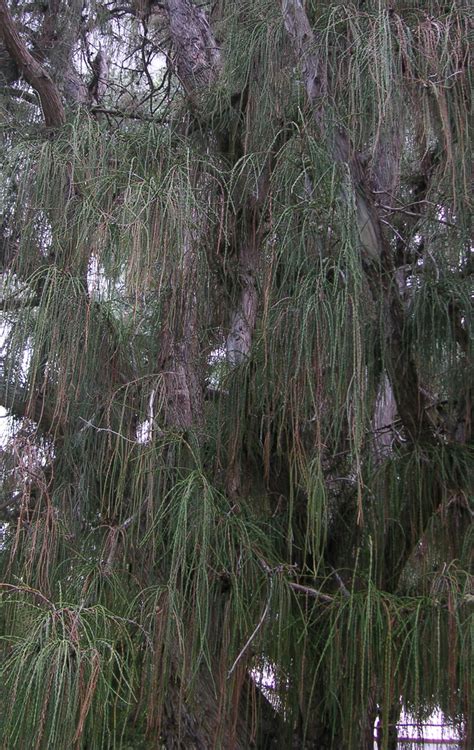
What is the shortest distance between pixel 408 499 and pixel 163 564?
404 mm

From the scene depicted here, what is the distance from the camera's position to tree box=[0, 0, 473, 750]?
4.05 ft

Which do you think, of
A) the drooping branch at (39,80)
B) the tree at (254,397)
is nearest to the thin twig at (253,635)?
the tree at (254,397)

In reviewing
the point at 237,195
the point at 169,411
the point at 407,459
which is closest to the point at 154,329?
the point at 169,411

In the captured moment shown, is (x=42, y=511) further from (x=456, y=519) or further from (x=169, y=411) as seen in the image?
(x=456, y=519)

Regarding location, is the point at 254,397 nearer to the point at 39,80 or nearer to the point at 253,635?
the point at 253,635

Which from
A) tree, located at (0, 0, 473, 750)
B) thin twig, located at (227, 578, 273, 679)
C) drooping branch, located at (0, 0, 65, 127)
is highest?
drooping branch, located at (0, 0, 65, 127)

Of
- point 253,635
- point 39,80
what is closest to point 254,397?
point 253,635

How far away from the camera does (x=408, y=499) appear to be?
4.80 feet

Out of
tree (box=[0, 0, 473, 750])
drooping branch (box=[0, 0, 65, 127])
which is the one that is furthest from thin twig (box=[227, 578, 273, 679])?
drooping branch (box=[0, 0, 65, 127])

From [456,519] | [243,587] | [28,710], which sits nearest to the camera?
[28,710]

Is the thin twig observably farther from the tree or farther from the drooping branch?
the drooping branch

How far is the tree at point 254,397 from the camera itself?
4.05 ft

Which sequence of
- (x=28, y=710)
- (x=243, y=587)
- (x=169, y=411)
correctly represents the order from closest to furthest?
(x=28, y=710) → (x=243, y=587) → (x=169, y=411)

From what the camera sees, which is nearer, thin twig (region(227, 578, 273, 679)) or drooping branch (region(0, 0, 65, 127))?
thin twig (region(227, 578, 273, 679))
